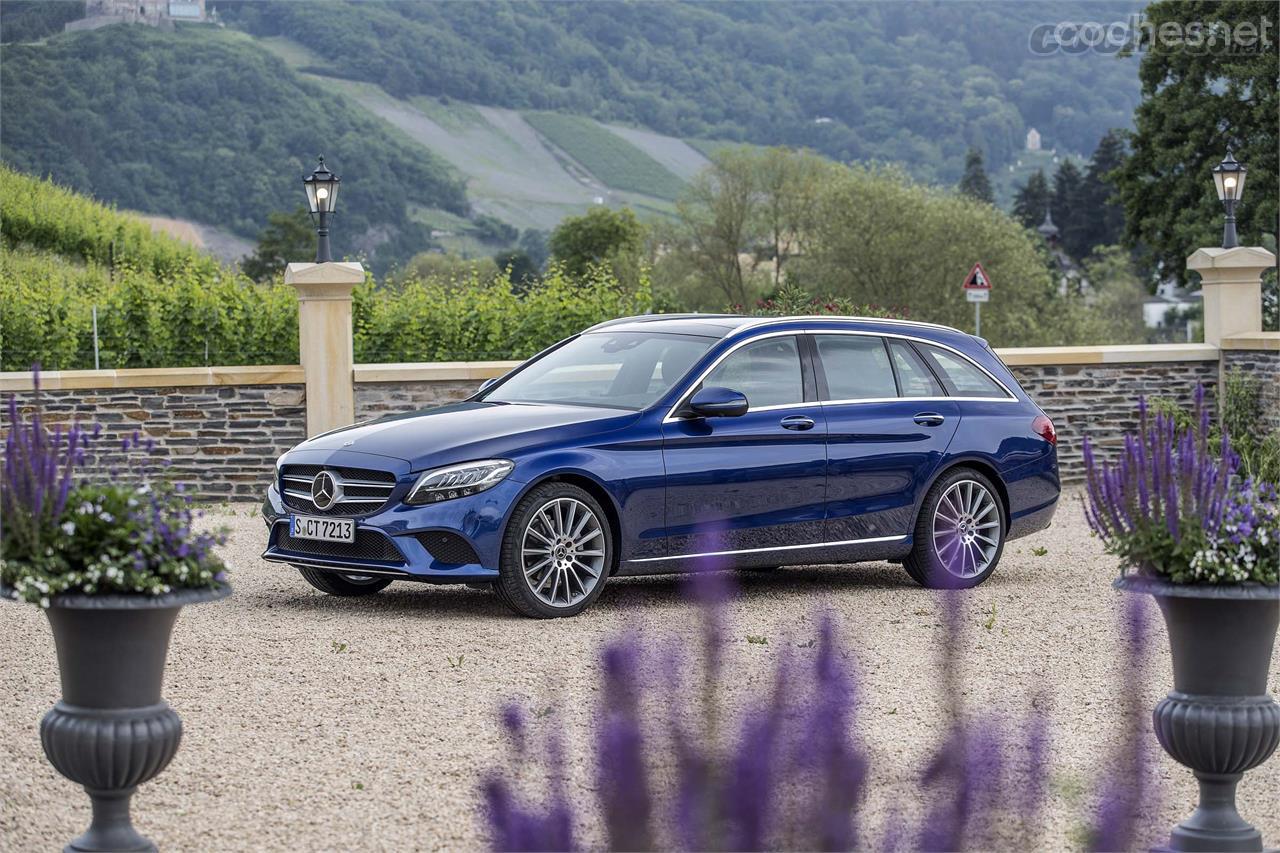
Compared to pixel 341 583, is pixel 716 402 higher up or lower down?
higher up

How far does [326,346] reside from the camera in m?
16.9

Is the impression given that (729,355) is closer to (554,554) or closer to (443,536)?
(554,554)

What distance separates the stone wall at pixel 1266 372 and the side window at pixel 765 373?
9966 mm

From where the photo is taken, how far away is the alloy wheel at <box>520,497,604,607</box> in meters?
9.23

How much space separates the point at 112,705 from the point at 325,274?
12.6 m

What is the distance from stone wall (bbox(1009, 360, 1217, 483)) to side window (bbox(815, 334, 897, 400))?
811 centimetres

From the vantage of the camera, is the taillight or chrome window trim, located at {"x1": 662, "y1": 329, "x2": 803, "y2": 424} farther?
the taillight

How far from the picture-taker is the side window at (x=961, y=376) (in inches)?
434

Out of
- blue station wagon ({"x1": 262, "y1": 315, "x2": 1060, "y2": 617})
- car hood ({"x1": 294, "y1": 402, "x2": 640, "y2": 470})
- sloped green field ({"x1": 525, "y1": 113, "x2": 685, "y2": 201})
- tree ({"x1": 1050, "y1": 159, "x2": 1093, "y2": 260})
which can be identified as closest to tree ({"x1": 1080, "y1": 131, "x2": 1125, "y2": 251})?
tree ({"x1": 1050, "y1": 159, "x2": 1093, "y2": 260})

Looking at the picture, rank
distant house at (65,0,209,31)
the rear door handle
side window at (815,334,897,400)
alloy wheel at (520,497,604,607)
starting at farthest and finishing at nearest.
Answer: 1. distant house at (65,0,209,31)
2. side window at (815,334,897,400)
3. the rear door handle
4. alloy wheel at (520,497,604,607)

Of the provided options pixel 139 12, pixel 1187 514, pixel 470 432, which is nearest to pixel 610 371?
pixel 470 432

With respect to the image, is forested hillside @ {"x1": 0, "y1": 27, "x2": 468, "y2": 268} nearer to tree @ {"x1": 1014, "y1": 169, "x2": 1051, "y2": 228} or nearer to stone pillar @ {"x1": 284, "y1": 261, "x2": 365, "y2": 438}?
tree @ {"x1": 1014, "y1": 169, "x2": 1051, "y2": 228}

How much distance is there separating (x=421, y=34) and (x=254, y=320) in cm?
18160

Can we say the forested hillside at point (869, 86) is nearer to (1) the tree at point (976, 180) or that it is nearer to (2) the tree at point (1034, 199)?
(1) the tree at point (976, 180)
